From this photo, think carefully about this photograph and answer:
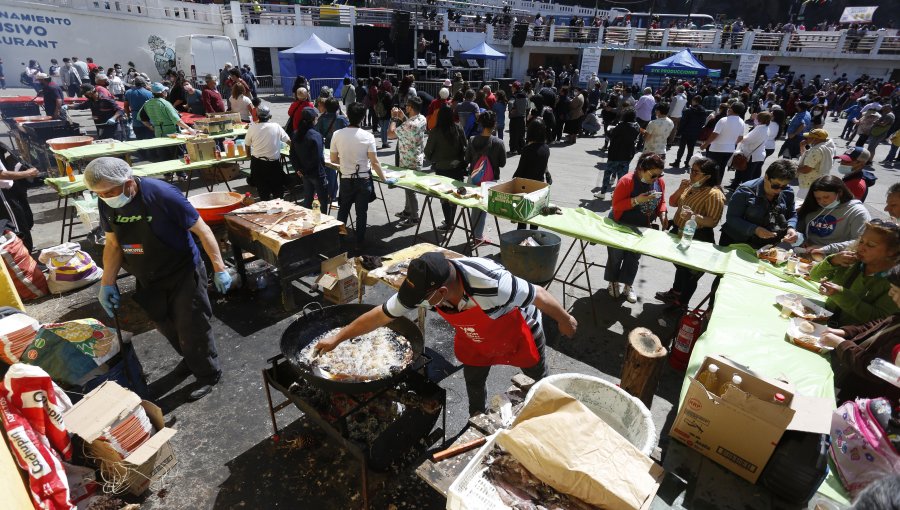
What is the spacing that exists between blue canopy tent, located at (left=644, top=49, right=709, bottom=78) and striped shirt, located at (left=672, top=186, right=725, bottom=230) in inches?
536

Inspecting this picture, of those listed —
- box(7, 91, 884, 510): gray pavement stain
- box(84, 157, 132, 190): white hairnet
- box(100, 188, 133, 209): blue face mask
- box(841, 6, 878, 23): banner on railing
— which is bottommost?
box(7, 91, 884, 510): gray pavement stain

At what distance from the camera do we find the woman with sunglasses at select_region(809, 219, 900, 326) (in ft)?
10.4

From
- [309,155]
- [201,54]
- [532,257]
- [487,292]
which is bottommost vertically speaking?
[532,257]

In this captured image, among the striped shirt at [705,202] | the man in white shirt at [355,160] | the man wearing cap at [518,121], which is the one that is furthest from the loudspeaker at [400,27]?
the striped shirt at [705,202]

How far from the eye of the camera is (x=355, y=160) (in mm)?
6191

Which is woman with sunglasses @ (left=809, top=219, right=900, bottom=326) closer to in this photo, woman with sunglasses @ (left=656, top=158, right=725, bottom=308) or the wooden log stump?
woman with sunglasses @ (left=656, top=158, right=725, bottom=308)

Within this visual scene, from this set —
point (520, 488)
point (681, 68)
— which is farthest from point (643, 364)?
point (681, 68)

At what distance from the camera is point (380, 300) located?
5637mm

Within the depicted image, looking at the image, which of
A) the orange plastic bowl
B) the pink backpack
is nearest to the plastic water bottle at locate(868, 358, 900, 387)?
the pink backpack

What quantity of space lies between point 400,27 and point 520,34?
10648 mm

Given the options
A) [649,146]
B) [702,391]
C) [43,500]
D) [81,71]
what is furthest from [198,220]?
[81,71]

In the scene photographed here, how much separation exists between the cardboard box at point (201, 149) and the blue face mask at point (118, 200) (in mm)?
4771

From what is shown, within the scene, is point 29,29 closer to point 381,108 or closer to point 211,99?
point 211,99

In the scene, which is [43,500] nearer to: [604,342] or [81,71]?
[604,342]
